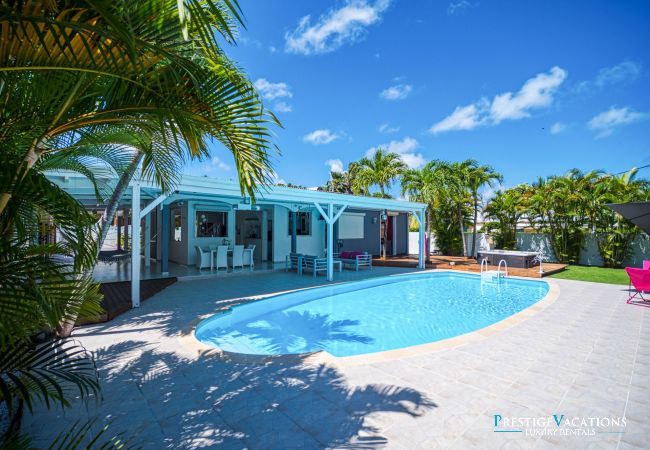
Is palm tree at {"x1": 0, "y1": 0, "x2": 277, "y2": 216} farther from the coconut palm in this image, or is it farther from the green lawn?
the coconut palm

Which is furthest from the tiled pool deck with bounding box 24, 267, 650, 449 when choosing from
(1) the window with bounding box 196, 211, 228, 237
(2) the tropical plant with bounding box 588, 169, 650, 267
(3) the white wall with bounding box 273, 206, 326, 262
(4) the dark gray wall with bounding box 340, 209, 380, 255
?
(4) the dark gray wall with bounding box 340, 209, 380, 255

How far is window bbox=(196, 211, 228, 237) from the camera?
43.0ft

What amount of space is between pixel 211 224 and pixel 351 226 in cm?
777

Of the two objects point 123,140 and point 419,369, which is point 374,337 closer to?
point 419,369

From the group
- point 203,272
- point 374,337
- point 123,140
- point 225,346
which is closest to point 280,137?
point 123,140

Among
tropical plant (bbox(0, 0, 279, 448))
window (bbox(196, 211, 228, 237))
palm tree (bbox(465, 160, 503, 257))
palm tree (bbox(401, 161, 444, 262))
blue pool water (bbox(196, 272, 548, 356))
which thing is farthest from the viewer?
palm tree (bbox(465, 160, 503, 257))

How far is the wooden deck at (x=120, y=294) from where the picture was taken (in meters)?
6.07

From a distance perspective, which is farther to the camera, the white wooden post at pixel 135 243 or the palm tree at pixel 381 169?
the palm tree at pixel 381 169

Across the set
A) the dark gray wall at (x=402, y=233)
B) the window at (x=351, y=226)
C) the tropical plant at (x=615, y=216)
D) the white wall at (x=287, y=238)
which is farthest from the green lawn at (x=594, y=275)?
the white wall at (x=287, y=238)

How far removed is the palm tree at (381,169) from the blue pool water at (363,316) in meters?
10.5

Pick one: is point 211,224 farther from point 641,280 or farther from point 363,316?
point 641,280

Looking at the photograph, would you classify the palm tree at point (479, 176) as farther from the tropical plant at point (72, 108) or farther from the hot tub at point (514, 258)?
the tropical plant at point (72, 108)

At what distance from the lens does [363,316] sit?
297 inches

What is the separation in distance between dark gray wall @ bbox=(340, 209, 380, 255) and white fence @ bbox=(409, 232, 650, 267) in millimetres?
4210
